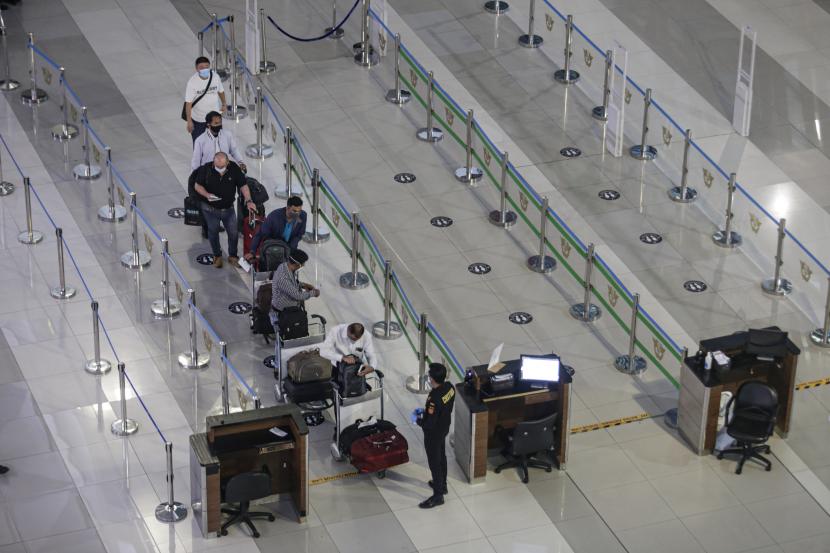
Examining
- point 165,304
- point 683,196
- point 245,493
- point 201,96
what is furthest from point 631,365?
point 201,96

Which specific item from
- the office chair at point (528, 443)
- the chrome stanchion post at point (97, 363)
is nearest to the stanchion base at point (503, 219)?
the office chair at point (528, 443)

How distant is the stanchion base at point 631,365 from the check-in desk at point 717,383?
37.6 inches

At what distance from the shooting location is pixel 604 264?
17781 millimetres

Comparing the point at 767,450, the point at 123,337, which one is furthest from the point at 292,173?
the point at 767,450

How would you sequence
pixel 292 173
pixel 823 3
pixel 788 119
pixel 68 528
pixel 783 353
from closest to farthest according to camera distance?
1. pixel 68 528
2. pixel 783 353
3. pixel 292 173
4. pixel 788 119
5. pixel 823 3

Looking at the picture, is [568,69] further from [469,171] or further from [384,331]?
[384,331]

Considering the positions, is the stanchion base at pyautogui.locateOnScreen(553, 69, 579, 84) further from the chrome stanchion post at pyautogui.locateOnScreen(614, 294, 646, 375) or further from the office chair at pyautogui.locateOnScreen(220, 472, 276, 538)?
the office chair at pyautogui.locateOnScreen(220, 472, 276, 538)

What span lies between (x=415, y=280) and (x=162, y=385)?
3.17m

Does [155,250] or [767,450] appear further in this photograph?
[155,250]

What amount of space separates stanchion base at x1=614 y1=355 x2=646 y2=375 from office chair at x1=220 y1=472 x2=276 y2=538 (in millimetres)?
4120

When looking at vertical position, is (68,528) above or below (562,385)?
below

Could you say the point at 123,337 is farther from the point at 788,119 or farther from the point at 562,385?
the point at 788,119

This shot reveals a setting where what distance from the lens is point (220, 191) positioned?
712 inches

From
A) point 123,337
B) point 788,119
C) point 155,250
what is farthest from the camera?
point 788,119
